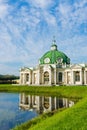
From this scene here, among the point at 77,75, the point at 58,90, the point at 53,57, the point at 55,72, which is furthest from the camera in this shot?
the point at 53,57

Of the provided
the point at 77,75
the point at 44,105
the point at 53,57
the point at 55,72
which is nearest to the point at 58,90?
the point at 44,105

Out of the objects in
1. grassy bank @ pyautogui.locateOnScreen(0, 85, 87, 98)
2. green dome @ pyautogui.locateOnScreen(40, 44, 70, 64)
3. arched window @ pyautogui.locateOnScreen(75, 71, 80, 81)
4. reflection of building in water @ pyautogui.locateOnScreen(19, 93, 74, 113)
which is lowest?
reflection of building in water @ pyautogui.locateOnScreen(19, 93, 74, 113)

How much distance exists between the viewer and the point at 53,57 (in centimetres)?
Answer: 9425

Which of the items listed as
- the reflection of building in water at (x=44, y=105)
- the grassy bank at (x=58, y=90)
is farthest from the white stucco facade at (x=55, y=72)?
the reflection of building in water at (x=44, y=105)

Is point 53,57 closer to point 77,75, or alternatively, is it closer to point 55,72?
point 55,72

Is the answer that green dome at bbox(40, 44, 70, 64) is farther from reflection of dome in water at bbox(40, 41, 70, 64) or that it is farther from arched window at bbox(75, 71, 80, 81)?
arched window at bbox(75, 71, 80, 81)

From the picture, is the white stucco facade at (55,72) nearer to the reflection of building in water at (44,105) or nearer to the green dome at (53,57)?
the green dome at (53,57)

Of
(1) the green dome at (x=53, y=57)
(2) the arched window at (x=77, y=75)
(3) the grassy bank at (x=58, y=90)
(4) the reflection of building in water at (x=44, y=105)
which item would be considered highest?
(1) the green dome at (x=53, y=57)

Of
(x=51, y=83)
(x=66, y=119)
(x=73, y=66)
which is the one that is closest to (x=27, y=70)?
(x=51, y=83)

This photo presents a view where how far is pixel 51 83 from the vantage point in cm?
8894

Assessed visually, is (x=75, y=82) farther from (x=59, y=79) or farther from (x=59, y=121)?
(x=59, y=121)

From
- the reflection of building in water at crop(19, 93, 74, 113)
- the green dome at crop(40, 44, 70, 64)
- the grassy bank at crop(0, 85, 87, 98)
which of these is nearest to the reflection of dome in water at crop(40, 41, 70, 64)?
the green dome at crop(40, 44, 70, 64)

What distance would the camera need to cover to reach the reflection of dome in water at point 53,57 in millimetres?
93750

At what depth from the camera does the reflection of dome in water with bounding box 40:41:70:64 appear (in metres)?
93.8
